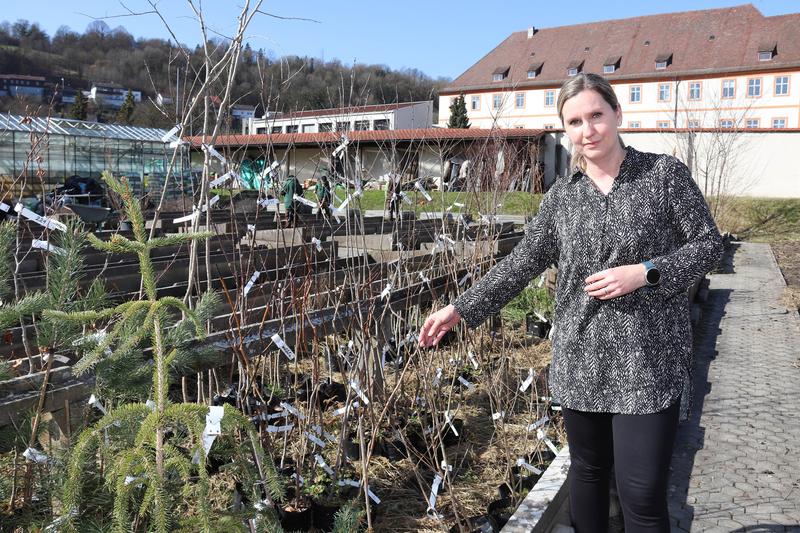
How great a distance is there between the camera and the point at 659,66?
43500 millimetres

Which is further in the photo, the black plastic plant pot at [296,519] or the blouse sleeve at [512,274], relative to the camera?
the black plastic plant pot at [296,519]

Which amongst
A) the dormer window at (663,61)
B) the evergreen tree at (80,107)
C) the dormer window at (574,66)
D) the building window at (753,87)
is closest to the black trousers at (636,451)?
the evergreen tree at (80,107)

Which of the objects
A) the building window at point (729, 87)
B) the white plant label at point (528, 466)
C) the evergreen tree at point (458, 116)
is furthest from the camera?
the evergreen tree at point (458, 116)

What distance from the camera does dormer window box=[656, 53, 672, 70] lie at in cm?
4325

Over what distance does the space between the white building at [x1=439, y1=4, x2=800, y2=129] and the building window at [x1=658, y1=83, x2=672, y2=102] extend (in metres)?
0.06

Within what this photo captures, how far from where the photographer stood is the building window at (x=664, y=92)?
42.4 m

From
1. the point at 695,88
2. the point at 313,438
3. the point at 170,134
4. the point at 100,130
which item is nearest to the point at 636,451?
the point at 313,438

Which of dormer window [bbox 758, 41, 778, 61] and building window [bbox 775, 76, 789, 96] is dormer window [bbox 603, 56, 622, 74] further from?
building window [bbox 775, 76, 789, 96]

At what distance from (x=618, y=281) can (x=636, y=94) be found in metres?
46.2

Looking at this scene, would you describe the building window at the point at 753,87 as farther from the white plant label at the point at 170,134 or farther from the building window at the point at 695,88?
the white plant label at the point at 170,134

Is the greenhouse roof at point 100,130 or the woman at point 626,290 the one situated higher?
the greenhouse roof at point 100,130

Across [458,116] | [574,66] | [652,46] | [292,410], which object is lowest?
[292,410]

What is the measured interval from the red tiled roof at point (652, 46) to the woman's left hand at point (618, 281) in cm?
3933

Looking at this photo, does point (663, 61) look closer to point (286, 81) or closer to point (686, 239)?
point (286, 81)
